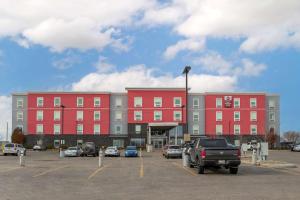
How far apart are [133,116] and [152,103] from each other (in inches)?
191

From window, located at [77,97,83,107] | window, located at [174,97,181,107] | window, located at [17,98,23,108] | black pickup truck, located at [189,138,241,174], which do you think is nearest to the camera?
black pickup truck, located at [189,138,241,174]

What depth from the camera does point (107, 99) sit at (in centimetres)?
10700

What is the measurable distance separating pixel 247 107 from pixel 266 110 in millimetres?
5028

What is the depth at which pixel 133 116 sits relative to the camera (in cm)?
10594

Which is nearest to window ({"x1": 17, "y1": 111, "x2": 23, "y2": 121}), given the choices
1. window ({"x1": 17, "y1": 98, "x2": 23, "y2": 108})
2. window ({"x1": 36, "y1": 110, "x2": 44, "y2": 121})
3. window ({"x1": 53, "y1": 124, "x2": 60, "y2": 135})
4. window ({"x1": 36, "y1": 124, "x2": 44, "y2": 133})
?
window ({"x1": 17, "y1": 98, "x2": 23, "y2": 108})

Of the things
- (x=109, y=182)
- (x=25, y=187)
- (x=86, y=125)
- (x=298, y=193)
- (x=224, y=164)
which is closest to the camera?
(x=298, y=193)

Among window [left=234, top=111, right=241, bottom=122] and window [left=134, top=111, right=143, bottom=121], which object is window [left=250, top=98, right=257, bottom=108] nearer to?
window [left=234, top=111, right=241, bottom=122]

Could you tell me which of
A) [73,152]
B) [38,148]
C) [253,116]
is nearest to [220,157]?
[73,152]

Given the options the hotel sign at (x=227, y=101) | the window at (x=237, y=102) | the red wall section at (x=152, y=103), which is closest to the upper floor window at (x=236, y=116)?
the window at (x=237, y=102)

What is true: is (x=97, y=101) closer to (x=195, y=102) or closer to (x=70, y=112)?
(x=70, y=112)

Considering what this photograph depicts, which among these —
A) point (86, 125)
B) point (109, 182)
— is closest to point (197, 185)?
point (109, 182)

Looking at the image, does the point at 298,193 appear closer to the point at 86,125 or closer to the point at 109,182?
the point at 109,182

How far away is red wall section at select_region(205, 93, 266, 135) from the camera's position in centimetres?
10681

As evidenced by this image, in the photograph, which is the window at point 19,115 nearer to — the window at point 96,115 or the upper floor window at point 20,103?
the upper floor window at point 20,103
